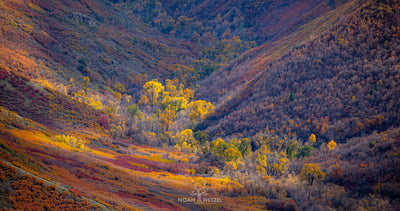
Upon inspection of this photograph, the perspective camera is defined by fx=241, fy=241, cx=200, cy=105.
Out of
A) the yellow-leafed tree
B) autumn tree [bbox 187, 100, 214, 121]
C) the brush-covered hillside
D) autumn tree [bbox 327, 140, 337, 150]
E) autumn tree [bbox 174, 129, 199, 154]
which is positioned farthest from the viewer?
autumn tree [bbox 187, 100, 214, 121]

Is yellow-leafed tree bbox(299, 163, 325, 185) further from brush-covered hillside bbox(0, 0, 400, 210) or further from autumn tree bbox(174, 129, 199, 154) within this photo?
autumn tree bbox(174, 129, 199, 154)

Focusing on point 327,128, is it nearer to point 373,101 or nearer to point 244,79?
point 373,101

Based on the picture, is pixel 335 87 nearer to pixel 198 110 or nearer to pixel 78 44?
pixel 198 110

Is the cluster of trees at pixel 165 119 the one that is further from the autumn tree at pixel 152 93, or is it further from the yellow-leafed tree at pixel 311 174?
the yellow-leafed tree at pixel 311 174

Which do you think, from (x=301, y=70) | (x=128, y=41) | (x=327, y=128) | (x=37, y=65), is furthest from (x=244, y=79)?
(x=128, y=41)

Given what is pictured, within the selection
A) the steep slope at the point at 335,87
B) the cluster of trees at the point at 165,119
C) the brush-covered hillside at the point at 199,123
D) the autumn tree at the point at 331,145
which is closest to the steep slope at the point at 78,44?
the brush-covered hillside at the point at 199,123

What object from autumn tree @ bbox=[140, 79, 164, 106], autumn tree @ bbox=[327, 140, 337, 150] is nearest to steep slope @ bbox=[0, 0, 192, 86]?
autumn tree @ bbox=[140, 79, 164, 106]
